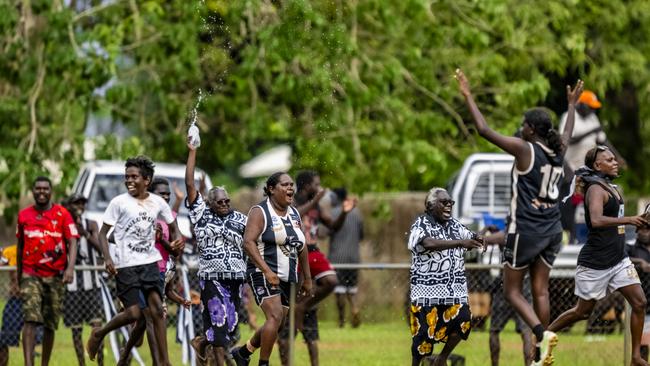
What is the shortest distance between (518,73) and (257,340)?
1228cm

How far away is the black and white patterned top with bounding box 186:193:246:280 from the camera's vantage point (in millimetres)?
13266

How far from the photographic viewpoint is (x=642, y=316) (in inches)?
504

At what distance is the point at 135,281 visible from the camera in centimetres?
1302

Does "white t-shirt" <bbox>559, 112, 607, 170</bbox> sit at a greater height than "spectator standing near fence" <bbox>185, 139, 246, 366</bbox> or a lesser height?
greater

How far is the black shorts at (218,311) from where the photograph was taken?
523 inches

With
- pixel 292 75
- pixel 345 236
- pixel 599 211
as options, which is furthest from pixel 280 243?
pixel 345 236

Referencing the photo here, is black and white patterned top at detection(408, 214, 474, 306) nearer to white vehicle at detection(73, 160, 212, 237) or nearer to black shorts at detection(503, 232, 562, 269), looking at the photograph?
black shorts at detection(503, 232, 562, 269)

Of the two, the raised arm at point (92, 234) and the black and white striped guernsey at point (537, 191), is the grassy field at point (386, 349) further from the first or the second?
the black and white striped guernsey at point (537, 191)

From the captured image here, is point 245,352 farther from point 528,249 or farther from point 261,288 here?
point 528,249

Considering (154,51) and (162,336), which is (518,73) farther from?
(162,336)

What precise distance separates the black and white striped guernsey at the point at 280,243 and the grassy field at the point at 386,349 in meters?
2.63

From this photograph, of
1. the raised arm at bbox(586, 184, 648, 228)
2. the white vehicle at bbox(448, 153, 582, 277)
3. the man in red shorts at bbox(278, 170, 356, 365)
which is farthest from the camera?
the white vehicle at bbox(448, 153, 582, 277)

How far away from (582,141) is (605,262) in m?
5.31

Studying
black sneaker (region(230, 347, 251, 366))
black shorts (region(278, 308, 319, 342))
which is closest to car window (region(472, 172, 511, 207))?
black shorts (region(278, 308, 319, 342))
